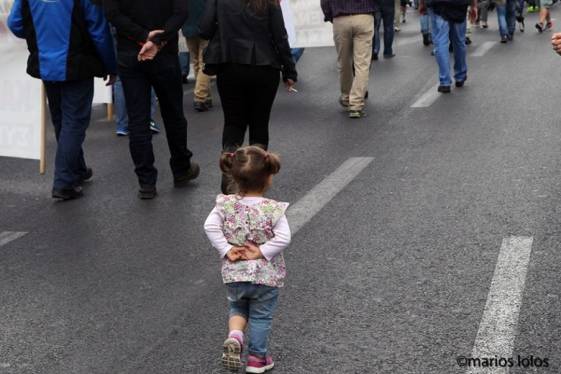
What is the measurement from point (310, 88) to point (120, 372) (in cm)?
898

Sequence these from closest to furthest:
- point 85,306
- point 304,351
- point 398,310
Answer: point 304,351 → point 398,310 → point 85,306

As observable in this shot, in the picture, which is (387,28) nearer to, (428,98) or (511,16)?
(511,16)

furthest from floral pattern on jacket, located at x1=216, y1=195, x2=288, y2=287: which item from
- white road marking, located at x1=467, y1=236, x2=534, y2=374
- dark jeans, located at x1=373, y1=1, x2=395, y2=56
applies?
dark jeans, located at x1=373, y1=1, x2=395, y2=56

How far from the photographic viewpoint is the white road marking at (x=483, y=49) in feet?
51.9

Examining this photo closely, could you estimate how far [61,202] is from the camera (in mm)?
7781

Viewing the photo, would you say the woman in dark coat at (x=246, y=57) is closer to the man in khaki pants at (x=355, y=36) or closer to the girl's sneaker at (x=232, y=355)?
the girl's sneaker at (x=232, y=355)

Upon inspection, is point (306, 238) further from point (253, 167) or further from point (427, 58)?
point (427, 58)

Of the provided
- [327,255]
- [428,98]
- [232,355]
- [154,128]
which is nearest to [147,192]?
[327,255]

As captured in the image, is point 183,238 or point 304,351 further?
point 183,238

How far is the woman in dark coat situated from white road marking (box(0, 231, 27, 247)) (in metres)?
1.47

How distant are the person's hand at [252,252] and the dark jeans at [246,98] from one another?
302cm

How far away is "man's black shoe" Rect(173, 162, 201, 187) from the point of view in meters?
8.03

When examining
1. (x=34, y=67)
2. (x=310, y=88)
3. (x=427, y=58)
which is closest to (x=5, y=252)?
(x=34, y=67)

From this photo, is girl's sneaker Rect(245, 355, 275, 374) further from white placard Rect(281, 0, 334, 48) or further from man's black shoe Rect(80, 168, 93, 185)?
white placard Rect(281, 0, 334, 48)
